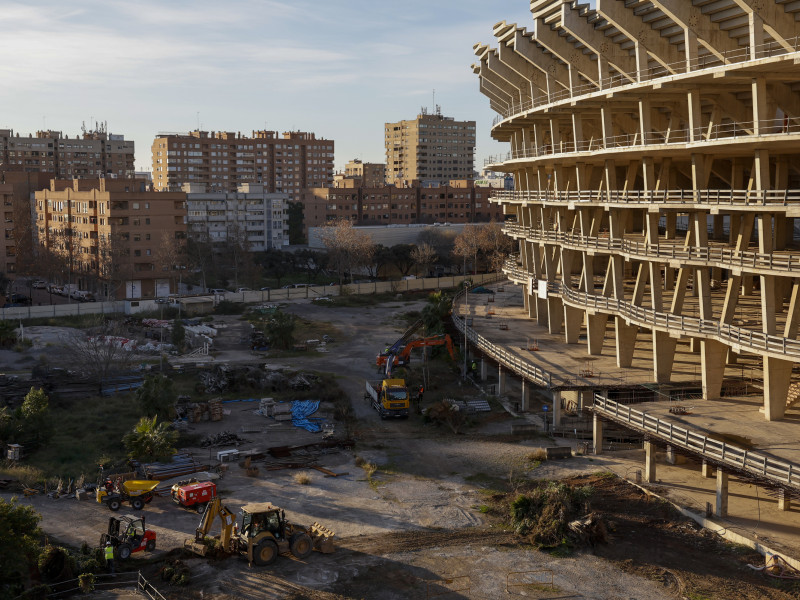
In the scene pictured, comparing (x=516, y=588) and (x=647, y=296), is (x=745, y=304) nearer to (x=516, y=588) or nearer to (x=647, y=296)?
(x=647, y=296)

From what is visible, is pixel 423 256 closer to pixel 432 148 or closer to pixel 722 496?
pixel 722 496

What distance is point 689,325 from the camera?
32656 millimetres

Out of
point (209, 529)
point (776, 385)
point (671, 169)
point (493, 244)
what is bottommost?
point (209, 529)

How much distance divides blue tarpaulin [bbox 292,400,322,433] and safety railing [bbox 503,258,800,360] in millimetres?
13946

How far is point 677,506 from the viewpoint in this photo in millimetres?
25969

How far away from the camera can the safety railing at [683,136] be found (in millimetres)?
29269

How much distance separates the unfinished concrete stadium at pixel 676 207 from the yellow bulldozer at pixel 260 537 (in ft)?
38.1

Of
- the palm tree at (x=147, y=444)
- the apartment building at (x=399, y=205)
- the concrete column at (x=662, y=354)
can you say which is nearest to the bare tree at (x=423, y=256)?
the apartment building at (x=399, y=205)

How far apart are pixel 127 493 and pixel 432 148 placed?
172m

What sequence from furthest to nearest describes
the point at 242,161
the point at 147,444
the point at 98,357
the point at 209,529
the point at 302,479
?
the point at 242,161
the point at 98,357
the point at 147,444
the point at 302,479
the point at 209,529

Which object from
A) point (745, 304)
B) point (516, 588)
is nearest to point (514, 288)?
point (745, 304)

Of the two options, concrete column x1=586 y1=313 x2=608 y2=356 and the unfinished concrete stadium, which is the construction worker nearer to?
the unfinished concrete stadium

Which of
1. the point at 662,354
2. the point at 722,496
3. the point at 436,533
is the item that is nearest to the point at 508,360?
the point at 662,354

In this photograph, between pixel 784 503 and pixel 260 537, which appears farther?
pixel 784 503
